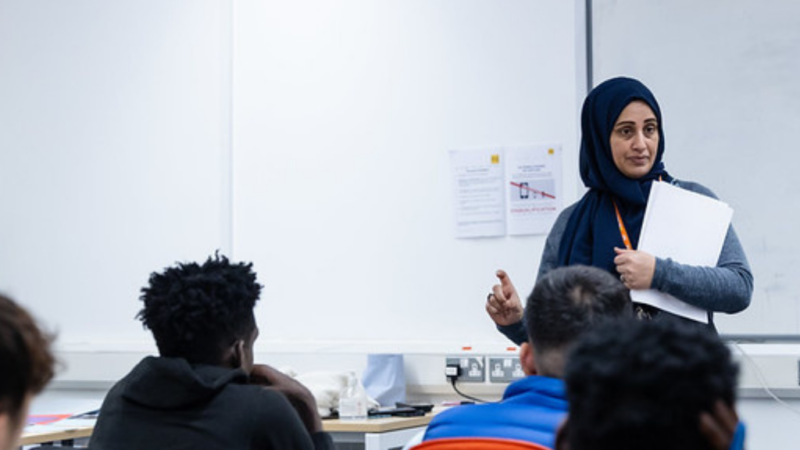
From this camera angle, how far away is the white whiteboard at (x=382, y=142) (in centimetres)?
440

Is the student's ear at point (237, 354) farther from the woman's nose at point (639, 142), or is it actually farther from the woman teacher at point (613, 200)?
the woman's nose at point (639, 142)

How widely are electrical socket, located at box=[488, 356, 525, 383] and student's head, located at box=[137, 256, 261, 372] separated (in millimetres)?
2087

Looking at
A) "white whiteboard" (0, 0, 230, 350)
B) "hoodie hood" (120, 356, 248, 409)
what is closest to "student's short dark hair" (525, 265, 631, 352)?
"hoodie hood" (120, 356, 248, 409)

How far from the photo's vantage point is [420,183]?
4.55m

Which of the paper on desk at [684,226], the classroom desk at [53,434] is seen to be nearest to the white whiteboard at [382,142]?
the classroom desk at [53,434]

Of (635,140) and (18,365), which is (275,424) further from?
(635,140)

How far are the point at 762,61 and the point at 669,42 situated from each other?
0.35m

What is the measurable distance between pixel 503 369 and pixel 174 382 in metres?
2.33

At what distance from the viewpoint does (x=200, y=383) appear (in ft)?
6.80

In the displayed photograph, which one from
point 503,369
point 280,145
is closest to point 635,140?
point 503,369

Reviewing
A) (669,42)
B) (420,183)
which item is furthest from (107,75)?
(669,42)

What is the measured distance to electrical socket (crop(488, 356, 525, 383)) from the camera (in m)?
4.25

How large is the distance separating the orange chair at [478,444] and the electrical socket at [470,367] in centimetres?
266

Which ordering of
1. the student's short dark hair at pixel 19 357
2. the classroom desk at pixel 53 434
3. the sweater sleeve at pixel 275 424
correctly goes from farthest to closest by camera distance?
the classroom desk at pixel 53 434 < the sweater sleeve at pixel 275 424 < the student's short dark hair at pixel 19 357
